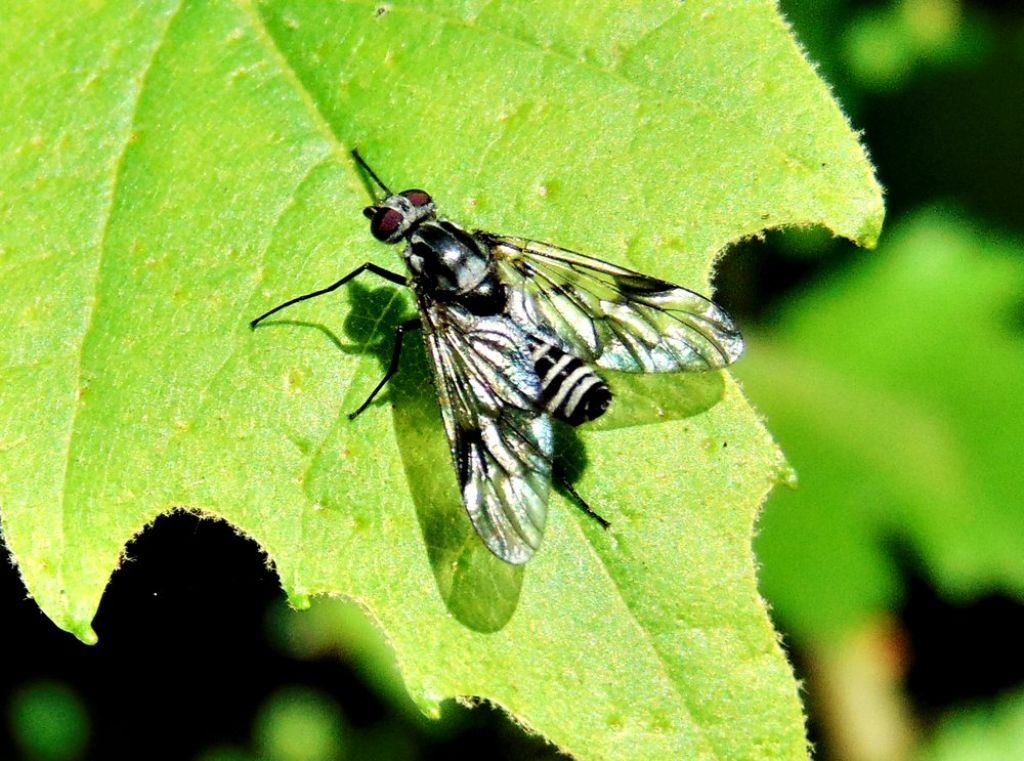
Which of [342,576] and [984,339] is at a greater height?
[342,576]

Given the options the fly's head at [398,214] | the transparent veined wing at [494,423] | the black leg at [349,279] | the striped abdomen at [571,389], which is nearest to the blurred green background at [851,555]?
the transparent veined wing at [494,423]

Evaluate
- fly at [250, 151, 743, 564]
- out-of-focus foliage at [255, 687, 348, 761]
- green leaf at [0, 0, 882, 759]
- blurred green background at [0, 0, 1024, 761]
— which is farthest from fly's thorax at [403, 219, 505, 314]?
out-of-focus foliage at [255, 687, 348, 761]

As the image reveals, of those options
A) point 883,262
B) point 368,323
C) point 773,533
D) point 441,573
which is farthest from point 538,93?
point 883,262

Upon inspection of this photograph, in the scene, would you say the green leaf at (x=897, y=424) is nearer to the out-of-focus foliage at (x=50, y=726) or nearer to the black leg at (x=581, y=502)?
the black leg at (x=581, y=502)

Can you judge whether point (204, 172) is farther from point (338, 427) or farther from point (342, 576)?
point (342, 576)

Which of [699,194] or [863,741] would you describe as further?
[863,741]
